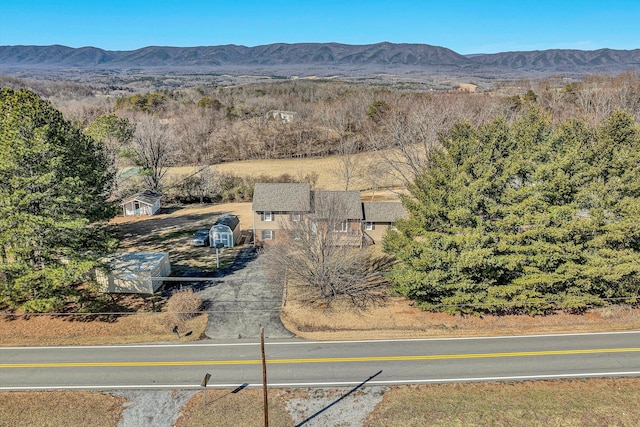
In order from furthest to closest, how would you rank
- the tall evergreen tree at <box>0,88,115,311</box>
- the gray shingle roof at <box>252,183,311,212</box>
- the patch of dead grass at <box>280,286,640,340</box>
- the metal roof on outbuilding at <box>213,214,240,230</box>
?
1. the metal roof on outbuilding at <box>213,214,240,230</box>
2. the gray shingle roof at <box>252,183,311,212</box>
3. the patch of dead grass at <box>280,286,640,340</box>
4. the tall evergreen tree at <box>0,88,115,311</box>

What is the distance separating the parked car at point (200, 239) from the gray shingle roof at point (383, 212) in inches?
621

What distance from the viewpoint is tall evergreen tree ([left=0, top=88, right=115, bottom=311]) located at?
23656 millimetres

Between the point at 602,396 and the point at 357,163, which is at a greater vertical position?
the point at 357,163

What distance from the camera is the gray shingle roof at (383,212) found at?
39562 millimetres

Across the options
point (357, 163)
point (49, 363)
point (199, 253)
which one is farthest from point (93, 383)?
point (357, 163)

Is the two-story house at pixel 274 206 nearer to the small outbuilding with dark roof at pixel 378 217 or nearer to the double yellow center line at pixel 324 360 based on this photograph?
the small outbuilding with dark roof at pixel 378 217

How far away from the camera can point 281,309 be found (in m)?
28.6

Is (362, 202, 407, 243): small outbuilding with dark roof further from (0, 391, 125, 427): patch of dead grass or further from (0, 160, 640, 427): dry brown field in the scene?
(0, 391, 125, 427): patch of dead grass

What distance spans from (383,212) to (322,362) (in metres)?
19.9

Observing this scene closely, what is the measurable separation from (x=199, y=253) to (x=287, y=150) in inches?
1769

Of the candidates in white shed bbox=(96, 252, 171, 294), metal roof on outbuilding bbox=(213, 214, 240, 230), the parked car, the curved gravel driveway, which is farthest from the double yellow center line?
metal roof on outbuilding bbox=(213, 214, 240, 230)

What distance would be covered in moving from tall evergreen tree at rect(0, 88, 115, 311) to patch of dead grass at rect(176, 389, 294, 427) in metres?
11.1

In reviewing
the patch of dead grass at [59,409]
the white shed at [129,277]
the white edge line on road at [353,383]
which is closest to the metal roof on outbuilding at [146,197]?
the white shed at [129,277]

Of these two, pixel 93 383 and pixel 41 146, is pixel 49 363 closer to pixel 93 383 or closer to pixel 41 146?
pixel 93 383
